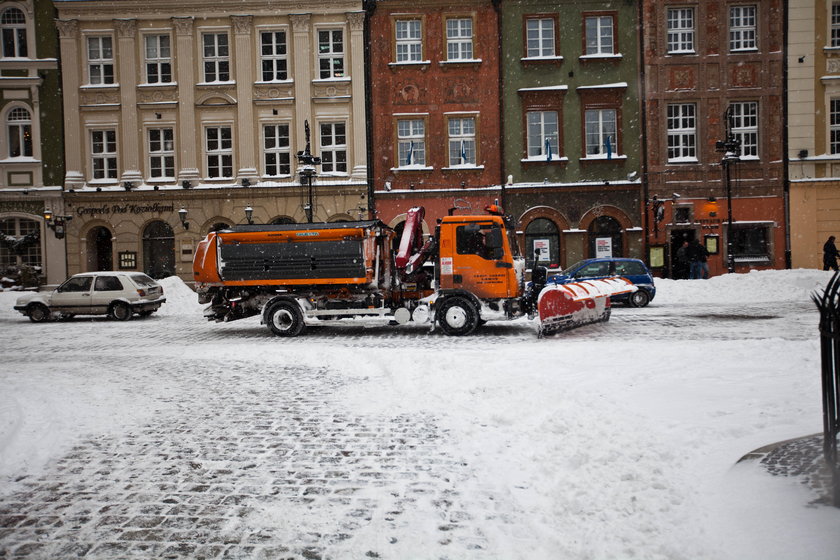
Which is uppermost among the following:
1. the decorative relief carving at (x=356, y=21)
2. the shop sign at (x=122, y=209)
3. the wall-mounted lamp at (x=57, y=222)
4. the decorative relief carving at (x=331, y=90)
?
the decorative relief carving at (x=356, y=21)

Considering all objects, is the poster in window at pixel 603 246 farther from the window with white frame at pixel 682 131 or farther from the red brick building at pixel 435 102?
the red brick building at pixel 435 102

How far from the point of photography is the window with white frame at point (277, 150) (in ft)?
88.9

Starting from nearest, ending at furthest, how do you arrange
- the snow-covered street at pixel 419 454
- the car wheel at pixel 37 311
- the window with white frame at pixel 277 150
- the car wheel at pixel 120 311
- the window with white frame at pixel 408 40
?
the snow-covered street at pixel 419 454
the car wheel at pixel 120 311
the car wheel at pixel 37 311
the window with white frame at pixel 408 40
the window with white frame at pixel 277 150

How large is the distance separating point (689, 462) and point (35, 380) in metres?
9.06

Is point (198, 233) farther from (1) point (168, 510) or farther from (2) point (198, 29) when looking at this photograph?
(1) point (168, 510)

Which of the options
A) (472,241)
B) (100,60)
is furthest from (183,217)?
(472,241)

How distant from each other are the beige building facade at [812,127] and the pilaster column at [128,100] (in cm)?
2858

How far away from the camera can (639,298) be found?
18.6 m

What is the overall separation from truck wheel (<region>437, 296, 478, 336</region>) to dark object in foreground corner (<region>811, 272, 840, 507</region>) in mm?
9163

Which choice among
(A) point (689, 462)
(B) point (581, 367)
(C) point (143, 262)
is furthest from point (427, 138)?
(A) point (689, 462)

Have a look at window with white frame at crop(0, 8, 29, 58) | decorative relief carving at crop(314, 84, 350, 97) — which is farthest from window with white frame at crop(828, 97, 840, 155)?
window with white frame at crop(0, 8, 29, 58)

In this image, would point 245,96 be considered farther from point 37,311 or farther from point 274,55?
point 37,311

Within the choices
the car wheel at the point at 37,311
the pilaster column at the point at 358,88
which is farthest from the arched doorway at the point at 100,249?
the pilaster column at the point at 358,88

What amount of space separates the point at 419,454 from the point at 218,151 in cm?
2475
